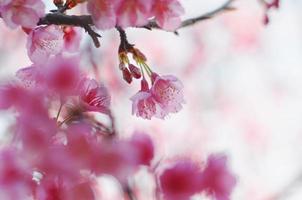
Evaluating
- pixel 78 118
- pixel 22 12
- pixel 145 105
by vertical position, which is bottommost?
pixel 145 105

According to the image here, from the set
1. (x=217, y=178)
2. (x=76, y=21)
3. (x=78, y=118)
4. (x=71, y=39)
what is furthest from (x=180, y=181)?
(x=71, y=39)

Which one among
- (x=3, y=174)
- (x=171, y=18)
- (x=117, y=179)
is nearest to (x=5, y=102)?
(x=3, y=174)

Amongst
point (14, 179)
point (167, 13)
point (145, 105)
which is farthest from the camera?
point (145, 105)

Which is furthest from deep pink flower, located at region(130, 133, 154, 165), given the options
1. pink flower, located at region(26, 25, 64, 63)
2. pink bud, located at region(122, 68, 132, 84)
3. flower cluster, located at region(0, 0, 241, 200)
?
pink flower, located at region(26, 25, 64, 63)

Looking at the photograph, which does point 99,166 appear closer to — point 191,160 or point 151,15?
point 191,160

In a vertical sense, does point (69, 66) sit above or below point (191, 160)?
above

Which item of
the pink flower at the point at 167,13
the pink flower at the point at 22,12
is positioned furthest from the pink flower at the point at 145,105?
the pink flower at the point at 22,12

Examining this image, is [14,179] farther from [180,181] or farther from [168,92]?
[168,92]
